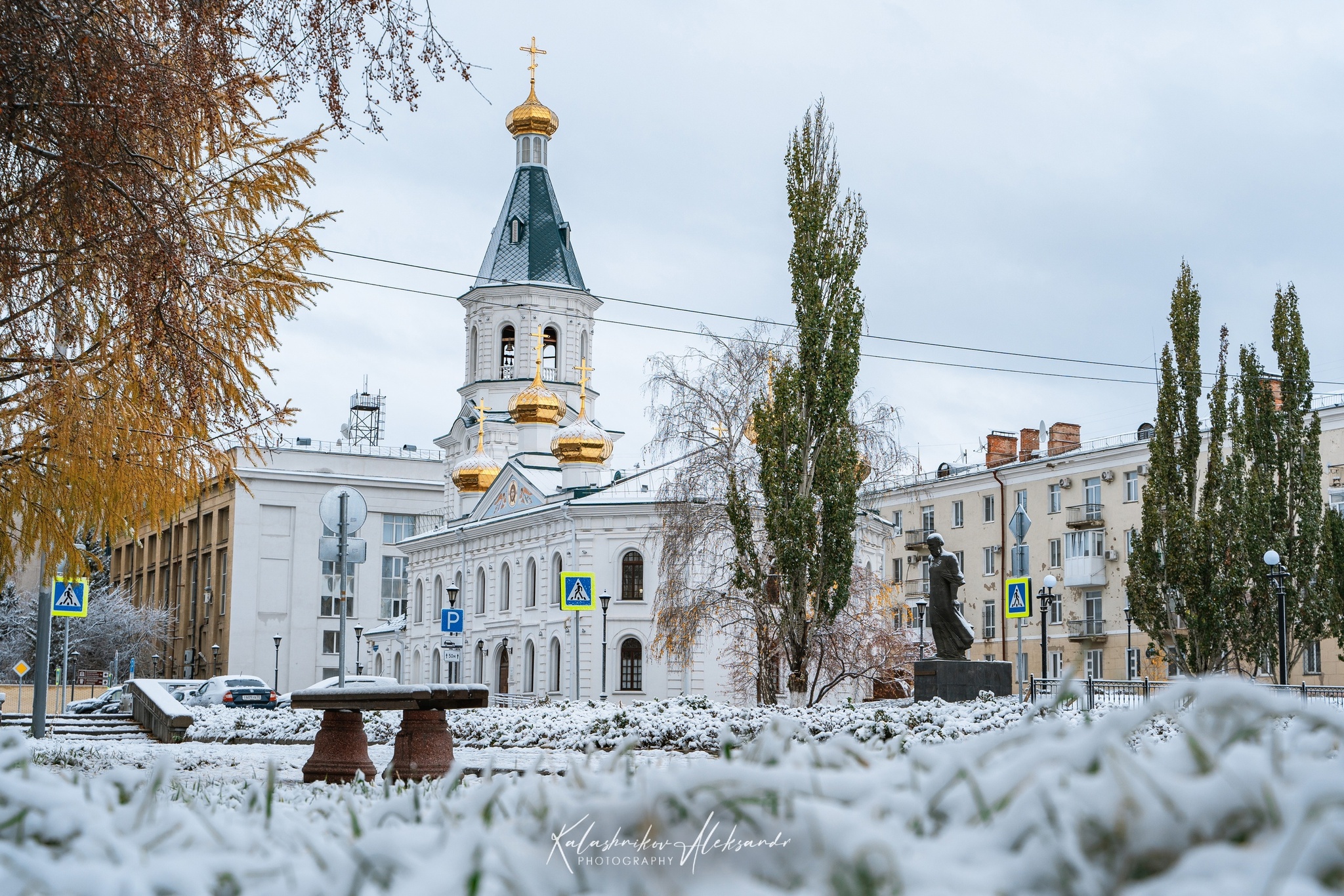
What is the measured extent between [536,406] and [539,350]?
3.59 metres

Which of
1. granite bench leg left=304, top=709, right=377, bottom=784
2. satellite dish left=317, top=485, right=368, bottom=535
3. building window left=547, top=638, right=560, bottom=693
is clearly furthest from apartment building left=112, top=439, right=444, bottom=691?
granite bench leg left=304, top=709, right=377, bottom=784

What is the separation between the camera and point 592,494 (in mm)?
54031

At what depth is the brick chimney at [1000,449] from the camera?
62.3m

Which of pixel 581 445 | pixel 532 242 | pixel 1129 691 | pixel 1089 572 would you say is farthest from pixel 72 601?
pixel 532 242

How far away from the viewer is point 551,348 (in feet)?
220

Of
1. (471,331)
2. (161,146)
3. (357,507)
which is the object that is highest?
Result: (471,331)

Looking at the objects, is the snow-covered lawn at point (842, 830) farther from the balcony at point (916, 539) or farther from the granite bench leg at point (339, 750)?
the balcony at point (916, 539)

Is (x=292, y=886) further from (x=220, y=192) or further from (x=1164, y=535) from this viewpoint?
(x=1164, y=535)

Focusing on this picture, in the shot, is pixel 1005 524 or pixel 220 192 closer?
pixel 220 192

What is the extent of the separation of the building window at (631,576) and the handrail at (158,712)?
24.9 meters

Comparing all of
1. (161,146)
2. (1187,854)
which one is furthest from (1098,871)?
(161,146)

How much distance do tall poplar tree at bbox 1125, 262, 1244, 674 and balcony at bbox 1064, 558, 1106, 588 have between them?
18.3m

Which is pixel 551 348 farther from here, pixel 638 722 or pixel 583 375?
pixel 638 722

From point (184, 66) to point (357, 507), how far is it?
27.4 feet
